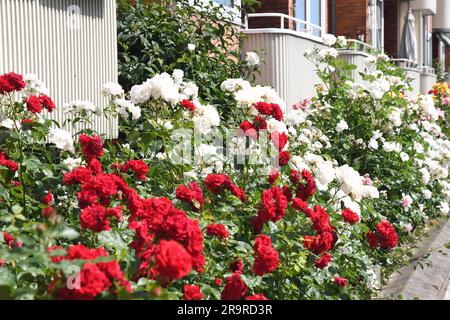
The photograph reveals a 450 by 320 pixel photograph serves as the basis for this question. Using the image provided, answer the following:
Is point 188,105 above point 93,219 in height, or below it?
above

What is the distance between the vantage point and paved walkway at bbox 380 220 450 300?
5414mm

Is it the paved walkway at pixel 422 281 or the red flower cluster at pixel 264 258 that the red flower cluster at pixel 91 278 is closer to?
the red flower cluster at pixel 264 258

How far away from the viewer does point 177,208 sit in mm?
3469

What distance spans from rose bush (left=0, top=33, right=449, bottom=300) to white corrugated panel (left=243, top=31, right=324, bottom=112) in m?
4.55

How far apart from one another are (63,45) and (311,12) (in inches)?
459

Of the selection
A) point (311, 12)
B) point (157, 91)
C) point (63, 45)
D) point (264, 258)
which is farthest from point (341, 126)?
point (311, 12)

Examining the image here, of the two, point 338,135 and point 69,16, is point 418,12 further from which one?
point 69,16

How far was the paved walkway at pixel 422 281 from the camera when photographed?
541cm

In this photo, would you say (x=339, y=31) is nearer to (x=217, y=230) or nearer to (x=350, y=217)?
(x=350, y=217)

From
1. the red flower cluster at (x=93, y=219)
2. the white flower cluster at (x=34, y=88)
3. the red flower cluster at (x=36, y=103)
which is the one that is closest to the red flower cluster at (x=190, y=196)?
the red flower cluster at (x=93, y=219)

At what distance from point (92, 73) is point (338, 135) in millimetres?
2623

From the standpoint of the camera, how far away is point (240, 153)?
4613 millimetres

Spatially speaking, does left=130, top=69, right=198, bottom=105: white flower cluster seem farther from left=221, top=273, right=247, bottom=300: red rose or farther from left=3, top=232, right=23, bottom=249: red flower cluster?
left=221, top=273, right=247, bottom=300: red rose
